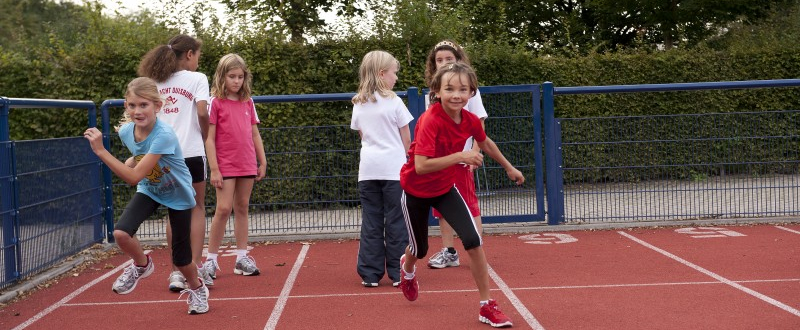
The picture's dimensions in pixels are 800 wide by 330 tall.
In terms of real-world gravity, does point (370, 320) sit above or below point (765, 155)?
→ below

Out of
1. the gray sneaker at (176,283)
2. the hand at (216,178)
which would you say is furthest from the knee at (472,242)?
the gray sneaker at (176,283)

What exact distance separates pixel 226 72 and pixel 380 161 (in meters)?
1.47

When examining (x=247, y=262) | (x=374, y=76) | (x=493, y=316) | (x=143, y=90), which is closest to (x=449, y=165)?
(x=493, y=316)

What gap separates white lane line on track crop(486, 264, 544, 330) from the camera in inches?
235

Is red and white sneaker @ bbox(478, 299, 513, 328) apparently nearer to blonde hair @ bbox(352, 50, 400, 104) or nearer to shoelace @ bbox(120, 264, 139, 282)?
blonde hair @ bbox(352, 50, 400, 104)

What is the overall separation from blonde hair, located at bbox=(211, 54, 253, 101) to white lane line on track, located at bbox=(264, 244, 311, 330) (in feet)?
5.16

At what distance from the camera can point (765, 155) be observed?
10.4m

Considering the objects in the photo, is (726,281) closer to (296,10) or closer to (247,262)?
(247,262)

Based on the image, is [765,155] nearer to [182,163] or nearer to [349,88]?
[349,88]

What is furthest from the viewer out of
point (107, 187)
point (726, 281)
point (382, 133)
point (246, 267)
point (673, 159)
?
point (673, 159)

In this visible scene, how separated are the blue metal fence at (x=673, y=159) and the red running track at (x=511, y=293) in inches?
40.1

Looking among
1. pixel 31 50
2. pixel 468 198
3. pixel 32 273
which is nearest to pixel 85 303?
pixel 32 273

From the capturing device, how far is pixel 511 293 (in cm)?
710

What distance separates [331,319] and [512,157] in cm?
486
